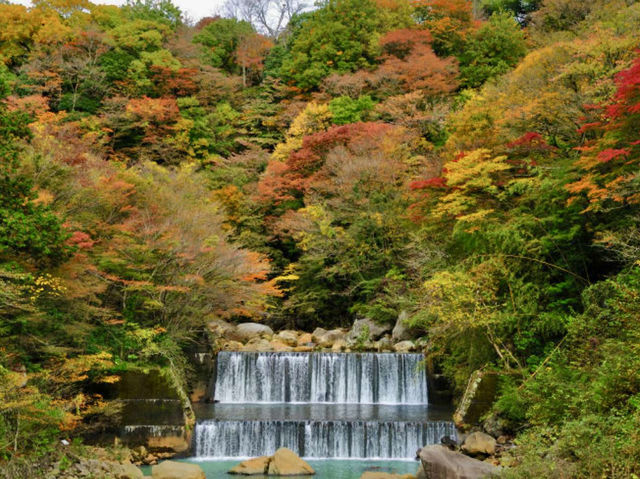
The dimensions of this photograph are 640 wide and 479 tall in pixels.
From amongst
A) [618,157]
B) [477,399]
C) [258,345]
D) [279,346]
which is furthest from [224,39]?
[618,157]

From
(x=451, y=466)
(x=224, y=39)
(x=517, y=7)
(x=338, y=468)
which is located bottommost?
(x=338, y=468)

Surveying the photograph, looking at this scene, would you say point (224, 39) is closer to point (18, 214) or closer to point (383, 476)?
point (18, 214)

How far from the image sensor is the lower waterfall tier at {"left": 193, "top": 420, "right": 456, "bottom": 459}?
41.9 ft

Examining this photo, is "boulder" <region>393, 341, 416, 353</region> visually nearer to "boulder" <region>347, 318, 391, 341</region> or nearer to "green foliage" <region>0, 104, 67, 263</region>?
"boulder" <region>347, 318, 391, 341</region>

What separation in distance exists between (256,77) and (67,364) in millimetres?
31784

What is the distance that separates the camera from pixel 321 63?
109 ft

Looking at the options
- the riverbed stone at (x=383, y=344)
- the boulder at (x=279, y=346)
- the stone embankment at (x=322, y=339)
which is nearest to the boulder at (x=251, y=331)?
the stone embankment at (x=322, y=339)

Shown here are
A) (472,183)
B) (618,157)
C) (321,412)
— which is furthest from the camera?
(321,412)

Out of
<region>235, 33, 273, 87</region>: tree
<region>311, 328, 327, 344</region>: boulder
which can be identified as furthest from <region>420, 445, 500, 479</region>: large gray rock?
<region>235, 33, 273, 87</region>: tree

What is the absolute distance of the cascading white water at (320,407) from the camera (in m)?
12.8

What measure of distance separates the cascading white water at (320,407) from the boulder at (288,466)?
114cm

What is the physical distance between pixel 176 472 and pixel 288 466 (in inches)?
89.5

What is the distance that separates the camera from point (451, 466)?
9453 mm

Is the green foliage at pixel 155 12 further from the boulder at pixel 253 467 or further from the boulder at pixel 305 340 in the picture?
the boulder at pixel 253 467
